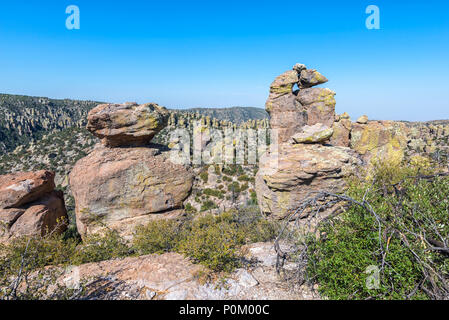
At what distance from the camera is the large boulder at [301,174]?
10.2 metres

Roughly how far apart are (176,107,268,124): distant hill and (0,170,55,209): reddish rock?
132 meters

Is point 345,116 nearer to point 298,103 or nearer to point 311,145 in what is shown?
point 298,103

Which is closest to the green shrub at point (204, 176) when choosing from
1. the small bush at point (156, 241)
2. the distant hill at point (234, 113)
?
the small bush at point (156, 241)

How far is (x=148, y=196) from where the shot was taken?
11766 mm

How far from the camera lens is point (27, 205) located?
10242 millimetres

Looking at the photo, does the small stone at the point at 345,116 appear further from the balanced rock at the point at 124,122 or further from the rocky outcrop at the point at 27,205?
the rocky outcrop at the point at 27,205

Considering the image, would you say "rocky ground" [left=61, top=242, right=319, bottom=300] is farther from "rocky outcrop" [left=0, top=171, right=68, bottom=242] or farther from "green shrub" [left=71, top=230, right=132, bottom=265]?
"rocky outcrop" [left=0, top=171, right=68, bottom=242]

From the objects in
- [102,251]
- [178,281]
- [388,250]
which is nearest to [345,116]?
[388,250]

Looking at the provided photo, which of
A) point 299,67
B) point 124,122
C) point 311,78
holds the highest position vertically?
point 299,67

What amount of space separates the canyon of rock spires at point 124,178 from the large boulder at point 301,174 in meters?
5.04

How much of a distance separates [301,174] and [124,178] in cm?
910

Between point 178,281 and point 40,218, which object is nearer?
point 178,281

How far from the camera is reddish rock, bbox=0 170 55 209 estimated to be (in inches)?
384

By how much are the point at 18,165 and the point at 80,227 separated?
50.9 metres
